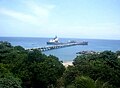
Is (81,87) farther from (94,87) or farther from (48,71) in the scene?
(48,71)

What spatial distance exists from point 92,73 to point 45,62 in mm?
7946

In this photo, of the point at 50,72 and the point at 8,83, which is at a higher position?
the point at 8,83

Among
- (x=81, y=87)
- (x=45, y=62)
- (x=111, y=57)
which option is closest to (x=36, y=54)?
(x=45, y=62)

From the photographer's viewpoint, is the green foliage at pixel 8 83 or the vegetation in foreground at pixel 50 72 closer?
the green foliage at pixel 8 83

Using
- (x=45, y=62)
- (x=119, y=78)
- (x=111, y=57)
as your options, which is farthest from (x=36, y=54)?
(x=119, y=78)

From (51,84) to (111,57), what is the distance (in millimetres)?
9708

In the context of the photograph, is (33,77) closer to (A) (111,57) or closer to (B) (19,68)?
(B) (19,68)

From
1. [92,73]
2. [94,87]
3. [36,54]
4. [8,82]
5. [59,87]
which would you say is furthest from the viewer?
[36,54]

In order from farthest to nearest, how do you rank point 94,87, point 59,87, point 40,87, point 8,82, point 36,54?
point 36,54 < point 40,87 < point 59,87 < point 8,82 < point 94,87

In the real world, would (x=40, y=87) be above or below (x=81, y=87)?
below

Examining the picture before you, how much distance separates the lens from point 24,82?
28234 millimetres

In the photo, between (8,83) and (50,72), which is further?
(50,72)

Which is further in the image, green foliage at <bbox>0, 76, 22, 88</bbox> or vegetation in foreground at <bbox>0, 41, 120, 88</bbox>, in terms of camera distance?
vegetation in foreground at <bbox>0, 41, 120, 88</bbox>

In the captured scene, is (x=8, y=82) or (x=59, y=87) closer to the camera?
(x=8, y=82)
